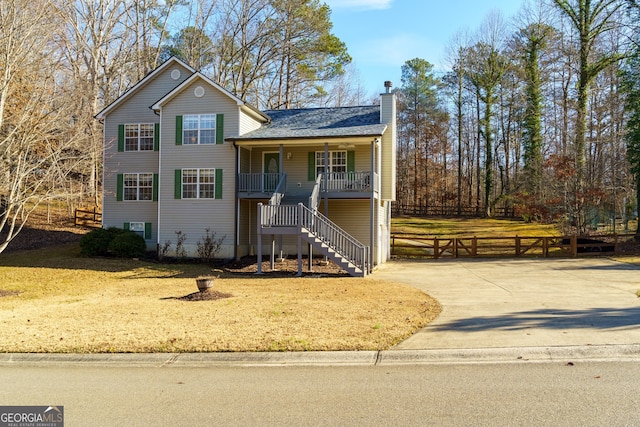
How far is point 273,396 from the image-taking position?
562 cm

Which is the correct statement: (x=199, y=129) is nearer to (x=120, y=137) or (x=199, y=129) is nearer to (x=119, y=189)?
(x=120, y=137)

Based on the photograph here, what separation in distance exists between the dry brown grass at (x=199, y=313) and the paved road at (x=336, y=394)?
0.89 metres

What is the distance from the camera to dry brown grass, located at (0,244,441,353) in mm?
7863

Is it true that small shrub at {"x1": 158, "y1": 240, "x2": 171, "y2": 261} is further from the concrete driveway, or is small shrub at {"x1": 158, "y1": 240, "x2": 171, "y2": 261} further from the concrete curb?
the concrete curb

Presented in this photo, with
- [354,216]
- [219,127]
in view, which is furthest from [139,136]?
[354,216]

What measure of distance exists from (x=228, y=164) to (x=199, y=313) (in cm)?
1269

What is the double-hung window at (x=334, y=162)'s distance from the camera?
2280 centimetres

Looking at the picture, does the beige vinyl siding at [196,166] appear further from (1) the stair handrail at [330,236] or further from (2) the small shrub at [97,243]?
(1) the stair handrail at [330,236]

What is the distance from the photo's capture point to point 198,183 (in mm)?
22484

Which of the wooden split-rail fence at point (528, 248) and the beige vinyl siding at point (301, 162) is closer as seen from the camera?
the beige vinyl siding at point (301, 162)

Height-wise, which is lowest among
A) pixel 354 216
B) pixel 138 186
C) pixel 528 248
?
pixel 528 248

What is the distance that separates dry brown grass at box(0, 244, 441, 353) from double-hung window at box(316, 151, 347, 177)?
7.07 metres

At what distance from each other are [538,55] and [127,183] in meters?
36.4

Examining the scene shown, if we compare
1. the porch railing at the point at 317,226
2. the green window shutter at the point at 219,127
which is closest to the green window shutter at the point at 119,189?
the green window shutter at the point at 219,127
